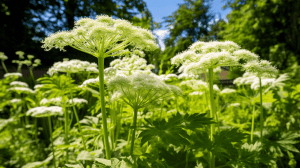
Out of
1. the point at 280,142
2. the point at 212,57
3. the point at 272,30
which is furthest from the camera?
the point at 272,30

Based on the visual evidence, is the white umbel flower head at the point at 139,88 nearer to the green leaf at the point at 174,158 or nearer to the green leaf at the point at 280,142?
the green leaf at the point at 174,158

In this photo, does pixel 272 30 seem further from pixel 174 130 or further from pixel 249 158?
pixel 174 130

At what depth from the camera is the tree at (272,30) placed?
614 cm

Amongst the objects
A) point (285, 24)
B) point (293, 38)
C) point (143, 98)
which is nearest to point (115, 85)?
point (143, 98)

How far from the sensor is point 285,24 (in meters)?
6.57

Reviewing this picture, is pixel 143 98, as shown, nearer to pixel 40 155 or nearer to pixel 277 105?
pixel 277 105

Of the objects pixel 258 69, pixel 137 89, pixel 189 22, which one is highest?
pixel 189 22

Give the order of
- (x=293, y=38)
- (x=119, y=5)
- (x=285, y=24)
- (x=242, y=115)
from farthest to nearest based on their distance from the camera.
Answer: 1. (x=119, y=5)
2. (x=285, y=24)
3. (x=293, y=38)
4. (x=242, y=115)

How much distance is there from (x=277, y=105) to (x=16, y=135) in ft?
17.7

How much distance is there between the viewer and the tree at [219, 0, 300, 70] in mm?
6137

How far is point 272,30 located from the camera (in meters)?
6.79

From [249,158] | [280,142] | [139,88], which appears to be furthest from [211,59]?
[280,142]

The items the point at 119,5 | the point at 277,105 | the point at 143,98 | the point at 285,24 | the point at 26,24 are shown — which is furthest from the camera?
the point at 26,24

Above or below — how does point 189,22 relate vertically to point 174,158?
above
